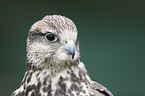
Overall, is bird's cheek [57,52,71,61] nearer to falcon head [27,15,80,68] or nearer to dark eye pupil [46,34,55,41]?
falcon head [27,15,80,68]

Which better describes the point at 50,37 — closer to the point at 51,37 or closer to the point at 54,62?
the point at 51,37

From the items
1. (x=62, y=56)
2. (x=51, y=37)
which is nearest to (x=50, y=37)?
(x=51, y=37)

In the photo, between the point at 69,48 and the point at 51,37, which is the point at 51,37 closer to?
the point at 51,37

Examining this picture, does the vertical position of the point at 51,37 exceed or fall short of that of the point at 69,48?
it exceeds it

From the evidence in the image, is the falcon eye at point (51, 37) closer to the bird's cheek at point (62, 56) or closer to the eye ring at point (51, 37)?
the eye ring at point (51, 37)

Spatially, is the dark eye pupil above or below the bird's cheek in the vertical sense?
above

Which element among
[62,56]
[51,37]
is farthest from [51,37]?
[62,56]

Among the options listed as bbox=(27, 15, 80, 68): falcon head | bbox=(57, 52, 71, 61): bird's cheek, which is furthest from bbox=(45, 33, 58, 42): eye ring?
bbox=(57, 52, 71, 61): bird's cheek
